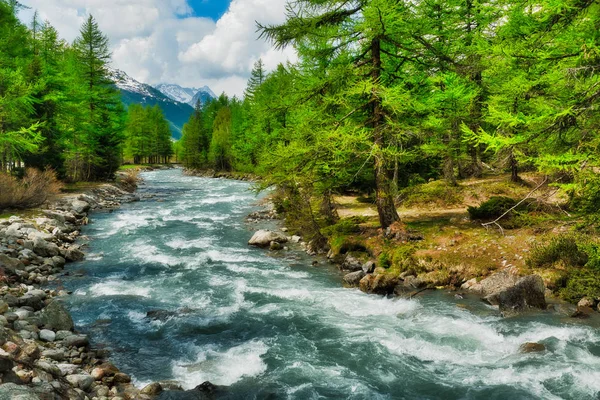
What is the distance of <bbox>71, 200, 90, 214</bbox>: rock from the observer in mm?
23938

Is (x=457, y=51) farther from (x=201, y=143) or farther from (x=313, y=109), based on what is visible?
(x=201, y=143)

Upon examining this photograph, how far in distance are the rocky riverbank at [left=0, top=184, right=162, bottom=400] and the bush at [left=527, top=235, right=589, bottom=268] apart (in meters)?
10.3

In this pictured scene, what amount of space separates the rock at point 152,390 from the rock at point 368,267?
785 cm

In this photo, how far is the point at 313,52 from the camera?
47.2ft

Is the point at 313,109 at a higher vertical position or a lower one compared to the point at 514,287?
higher

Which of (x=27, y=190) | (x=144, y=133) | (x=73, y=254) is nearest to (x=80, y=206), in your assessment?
(x=27, y=190)

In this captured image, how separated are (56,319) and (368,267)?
9.01m

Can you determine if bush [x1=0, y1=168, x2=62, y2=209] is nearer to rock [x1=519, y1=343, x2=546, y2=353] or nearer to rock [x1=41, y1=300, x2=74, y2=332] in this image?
rock [x1=41, y1=300, x2=74, y2=332]

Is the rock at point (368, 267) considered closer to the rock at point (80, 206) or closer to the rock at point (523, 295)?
the rock at point (523, 295)

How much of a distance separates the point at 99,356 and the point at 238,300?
4.12 meters

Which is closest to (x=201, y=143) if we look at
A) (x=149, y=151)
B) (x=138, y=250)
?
(x=149, y=151)

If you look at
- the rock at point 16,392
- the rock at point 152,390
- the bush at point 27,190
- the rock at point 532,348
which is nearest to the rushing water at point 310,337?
the rock at point 532,348

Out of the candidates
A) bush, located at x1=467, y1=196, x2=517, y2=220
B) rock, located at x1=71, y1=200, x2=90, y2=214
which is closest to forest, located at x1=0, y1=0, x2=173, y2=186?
rock, located at x1=71, y1=200, x2=90, y2=214

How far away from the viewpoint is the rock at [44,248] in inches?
575
